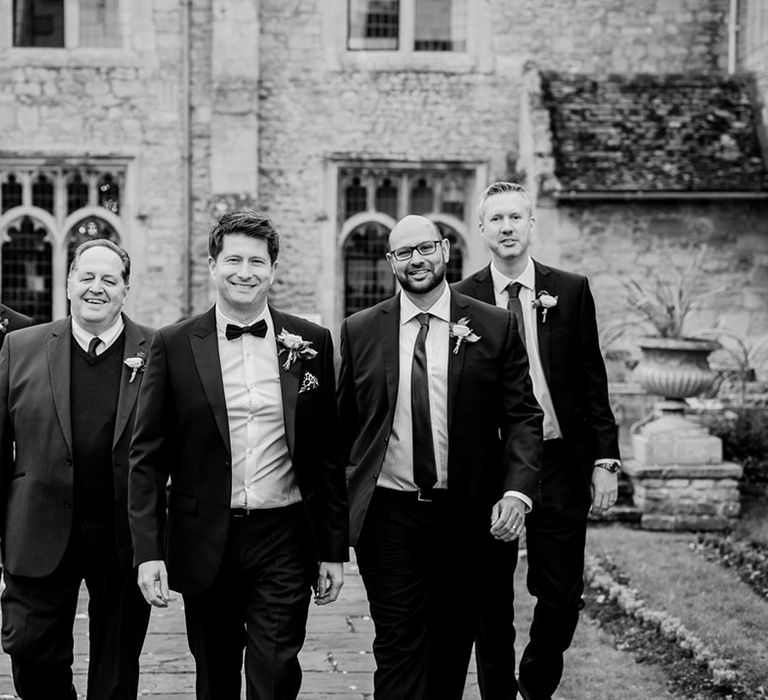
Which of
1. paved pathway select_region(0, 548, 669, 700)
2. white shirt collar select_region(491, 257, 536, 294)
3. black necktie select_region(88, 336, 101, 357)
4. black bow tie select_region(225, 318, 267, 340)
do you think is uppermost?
white shirt collar select_region(491, 257, 536, 294)

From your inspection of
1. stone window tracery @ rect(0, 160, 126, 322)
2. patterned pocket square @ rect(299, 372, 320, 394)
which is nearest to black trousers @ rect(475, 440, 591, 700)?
patterned pocket square @ rect(299, 372, 320, 394)

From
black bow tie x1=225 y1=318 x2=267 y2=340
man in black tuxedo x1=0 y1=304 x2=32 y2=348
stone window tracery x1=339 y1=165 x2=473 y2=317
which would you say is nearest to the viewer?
black bow tie x1=225 y1=318 x2=267 y2=340

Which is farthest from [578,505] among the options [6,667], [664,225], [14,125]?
[14,125]

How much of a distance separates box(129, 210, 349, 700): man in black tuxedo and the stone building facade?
997 cm

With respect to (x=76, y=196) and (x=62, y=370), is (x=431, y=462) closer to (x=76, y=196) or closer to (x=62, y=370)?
(x=62, y=370)

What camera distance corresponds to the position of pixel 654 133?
1381 centimetres

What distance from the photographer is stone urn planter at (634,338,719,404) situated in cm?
942

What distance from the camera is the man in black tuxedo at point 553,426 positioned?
491cm

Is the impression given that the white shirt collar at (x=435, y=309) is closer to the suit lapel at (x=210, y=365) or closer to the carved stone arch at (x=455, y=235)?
the suit lapel at (x=210, y=365)

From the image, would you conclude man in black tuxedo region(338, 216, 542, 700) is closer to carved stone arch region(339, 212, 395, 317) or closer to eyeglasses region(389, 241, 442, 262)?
eyeglasses region(389, 241, 442, 262)

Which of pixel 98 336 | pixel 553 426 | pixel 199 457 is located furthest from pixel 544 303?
pixel 98 336

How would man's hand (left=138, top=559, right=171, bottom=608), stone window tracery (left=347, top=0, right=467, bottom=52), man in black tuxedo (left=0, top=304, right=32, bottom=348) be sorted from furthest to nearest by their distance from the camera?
stone window tracery (left=347, top=0, right=467, bottom=52), man in black tuxedo (left=0, top=304, right=32, bottom=348), man's hand (left=138, top=559, right=171, bottom=608)

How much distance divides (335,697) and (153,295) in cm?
946

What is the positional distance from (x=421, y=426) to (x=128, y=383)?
109cm
